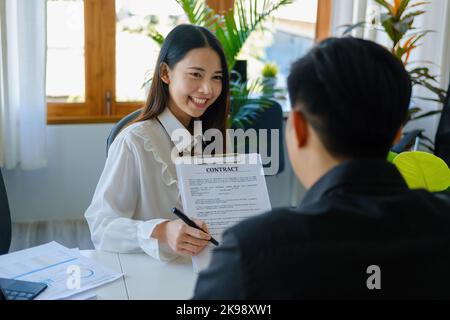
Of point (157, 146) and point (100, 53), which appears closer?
point (157, 146)

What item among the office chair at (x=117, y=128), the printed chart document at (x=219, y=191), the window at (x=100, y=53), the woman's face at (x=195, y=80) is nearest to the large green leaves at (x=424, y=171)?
the printed chart document at (x=219, y=191)

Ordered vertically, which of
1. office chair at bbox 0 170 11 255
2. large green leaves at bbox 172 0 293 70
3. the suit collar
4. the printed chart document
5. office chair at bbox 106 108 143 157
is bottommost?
office chair at bbox 0 170 11 255

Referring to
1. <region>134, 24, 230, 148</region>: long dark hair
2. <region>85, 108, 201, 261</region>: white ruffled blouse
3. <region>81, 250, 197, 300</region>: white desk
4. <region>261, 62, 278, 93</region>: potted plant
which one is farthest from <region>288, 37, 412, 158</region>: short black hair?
<region>261, 62, 278, 93</region>: potted plant

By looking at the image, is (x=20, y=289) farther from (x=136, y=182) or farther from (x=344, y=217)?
(x=344, y=217)

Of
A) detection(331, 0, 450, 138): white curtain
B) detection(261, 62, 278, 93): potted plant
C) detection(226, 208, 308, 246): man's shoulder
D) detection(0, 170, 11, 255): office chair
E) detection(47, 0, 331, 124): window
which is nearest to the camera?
detection(226, 208, 308, 246): man's shoulder

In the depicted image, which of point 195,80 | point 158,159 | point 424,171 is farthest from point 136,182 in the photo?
Answer: point 424,171

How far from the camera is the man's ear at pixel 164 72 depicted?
1849 millimetres

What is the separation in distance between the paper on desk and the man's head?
27.9 inches

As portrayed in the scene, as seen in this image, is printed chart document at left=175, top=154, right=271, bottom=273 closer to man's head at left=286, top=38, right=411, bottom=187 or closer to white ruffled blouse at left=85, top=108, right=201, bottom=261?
white ruffled blouse at left=85, top=108, right=201, bottom=261

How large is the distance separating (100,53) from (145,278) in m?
2.33

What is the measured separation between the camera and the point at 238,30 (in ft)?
10.2

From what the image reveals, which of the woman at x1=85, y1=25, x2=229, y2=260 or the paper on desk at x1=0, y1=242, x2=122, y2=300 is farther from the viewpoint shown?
the woman at x1=85, y1=25, x2=229, y2=260

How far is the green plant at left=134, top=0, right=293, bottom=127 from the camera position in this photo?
306 cm

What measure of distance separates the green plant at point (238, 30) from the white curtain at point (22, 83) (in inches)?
24.5
